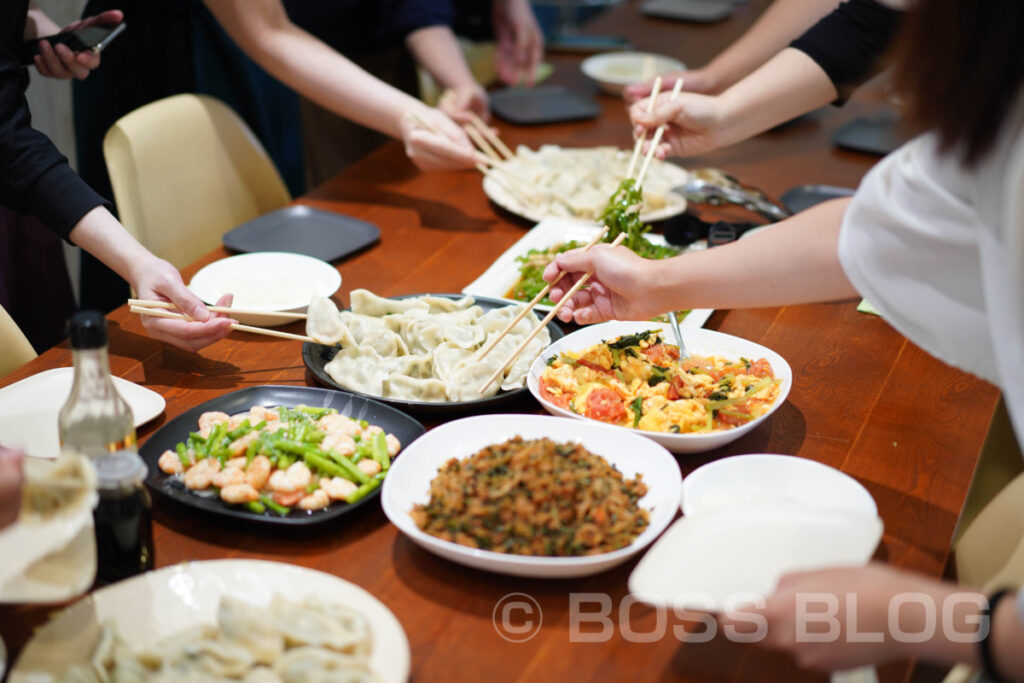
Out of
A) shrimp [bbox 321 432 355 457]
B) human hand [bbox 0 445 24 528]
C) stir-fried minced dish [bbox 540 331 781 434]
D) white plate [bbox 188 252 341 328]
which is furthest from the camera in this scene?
white plate [bbox 188 252 341 328]

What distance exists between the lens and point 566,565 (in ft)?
4.43

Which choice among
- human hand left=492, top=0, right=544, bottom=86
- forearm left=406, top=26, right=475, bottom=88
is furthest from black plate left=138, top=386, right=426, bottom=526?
human hand left=492, top=0, right=544, bottom=86

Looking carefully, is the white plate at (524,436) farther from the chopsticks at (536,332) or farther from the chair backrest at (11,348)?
the chair backrest at (11,348)

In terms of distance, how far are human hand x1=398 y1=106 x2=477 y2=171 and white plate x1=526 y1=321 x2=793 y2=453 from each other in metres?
1.00

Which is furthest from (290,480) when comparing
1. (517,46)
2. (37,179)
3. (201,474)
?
(517,46)

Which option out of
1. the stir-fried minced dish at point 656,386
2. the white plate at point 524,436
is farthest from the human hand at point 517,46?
the white plate at point 524,436

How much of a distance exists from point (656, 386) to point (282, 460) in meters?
0.77

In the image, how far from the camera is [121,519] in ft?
4.42

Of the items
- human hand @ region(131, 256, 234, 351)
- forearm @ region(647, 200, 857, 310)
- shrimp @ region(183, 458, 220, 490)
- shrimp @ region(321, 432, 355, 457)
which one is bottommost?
shrimp @ region(183, 458, 220, 490)

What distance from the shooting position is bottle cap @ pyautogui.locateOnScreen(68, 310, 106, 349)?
120 centimetres

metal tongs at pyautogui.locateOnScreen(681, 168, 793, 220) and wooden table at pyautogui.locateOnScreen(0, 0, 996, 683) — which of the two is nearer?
wooden table at pyautogui.locateOnScreen(0, 0, 996, 683)

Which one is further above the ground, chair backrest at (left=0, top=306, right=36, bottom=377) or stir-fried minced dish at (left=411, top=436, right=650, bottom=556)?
stir-fried minced dish at (left=411, top=436, right=650, bottom=556)

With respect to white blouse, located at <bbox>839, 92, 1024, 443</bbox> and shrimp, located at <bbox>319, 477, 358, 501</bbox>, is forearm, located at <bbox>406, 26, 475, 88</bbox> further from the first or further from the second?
white blouse, located at <bbox>839, 92, 1024, 443</bbox>

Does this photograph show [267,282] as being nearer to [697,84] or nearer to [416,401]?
[416,401]
